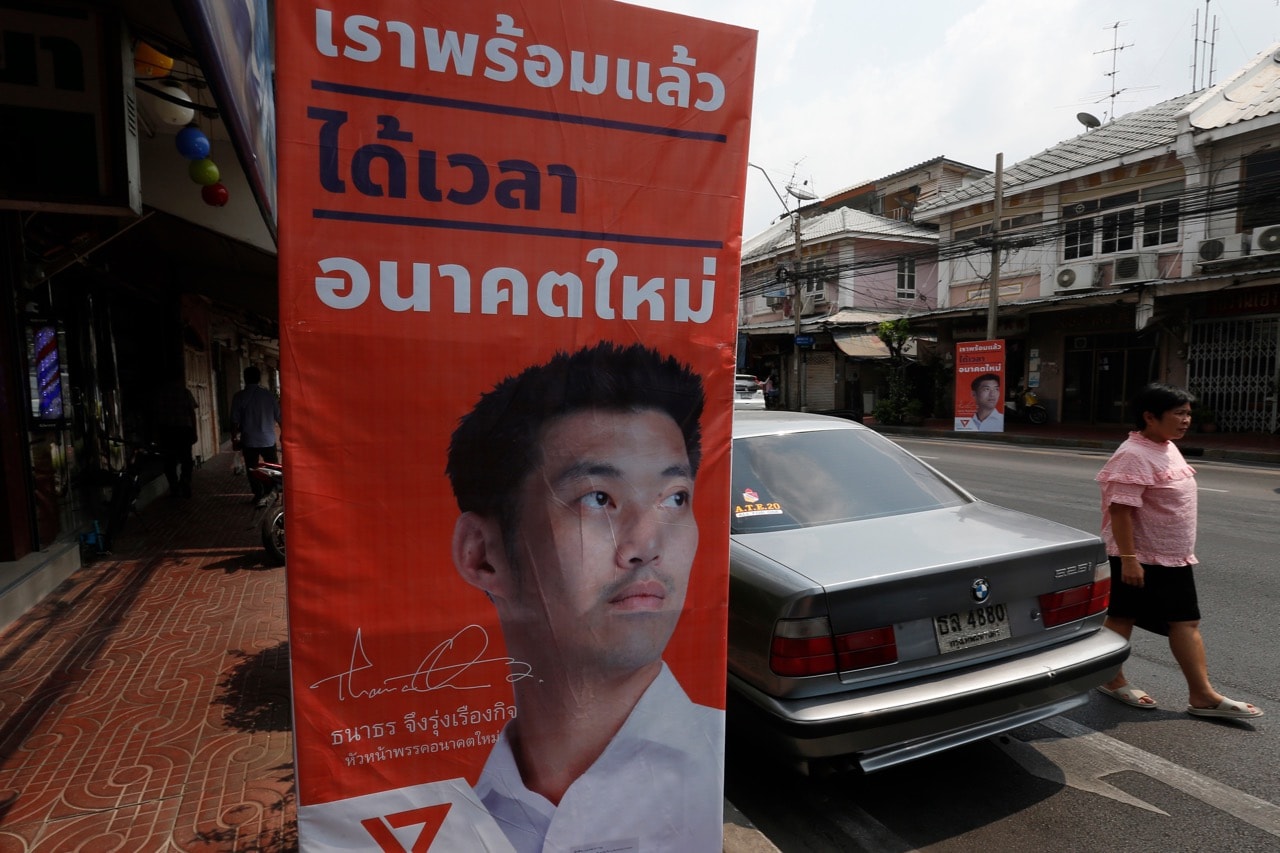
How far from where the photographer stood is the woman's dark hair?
359 cm

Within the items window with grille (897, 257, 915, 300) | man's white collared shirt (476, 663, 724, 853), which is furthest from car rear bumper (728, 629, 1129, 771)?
window with grille (897, 257, 915, 300)

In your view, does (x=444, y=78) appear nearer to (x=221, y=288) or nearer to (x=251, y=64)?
(x=251, y=64)

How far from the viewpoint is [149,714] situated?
3.58 meters

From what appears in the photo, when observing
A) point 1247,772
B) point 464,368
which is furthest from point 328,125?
point 1247,772

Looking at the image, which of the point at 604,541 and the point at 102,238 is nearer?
the point at 604,541

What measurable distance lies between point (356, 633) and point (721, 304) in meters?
1.19

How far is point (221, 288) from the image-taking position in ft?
36.4

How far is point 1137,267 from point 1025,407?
4854 millimetres

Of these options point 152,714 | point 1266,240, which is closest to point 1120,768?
point 152,714

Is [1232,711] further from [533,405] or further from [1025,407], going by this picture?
[1025,407]

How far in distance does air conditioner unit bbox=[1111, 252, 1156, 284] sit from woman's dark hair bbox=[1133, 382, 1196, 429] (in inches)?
713

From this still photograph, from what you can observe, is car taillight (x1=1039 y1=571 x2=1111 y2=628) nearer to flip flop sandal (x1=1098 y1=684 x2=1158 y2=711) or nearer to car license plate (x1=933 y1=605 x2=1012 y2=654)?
car license plate (x1=933 y1=605 x2=1012 y2=654)
